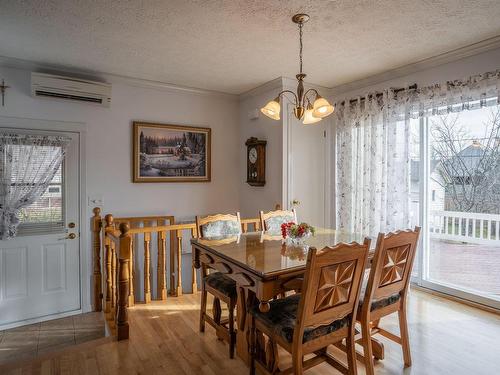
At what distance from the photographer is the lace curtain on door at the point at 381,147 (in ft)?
10.7

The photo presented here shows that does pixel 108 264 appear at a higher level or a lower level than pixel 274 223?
lower

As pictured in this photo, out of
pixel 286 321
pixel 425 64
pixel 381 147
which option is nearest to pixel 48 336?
pixel 286 321

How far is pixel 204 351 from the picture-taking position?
94.2 inches

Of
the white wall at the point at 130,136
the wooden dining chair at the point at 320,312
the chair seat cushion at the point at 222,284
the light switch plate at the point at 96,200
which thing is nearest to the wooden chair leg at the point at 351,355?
the wooden dining chair at the point at 320,312

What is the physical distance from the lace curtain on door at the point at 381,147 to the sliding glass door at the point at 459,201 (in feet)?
0.66

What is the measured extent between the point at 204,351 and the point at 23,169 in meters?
2.74

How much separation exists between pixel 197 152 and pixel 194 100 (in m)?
0.73

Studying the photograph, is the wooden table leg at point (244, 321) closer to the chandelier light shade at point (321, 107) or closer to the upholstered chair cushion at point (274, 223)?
the upholstered chair cushion at point (274, 223)

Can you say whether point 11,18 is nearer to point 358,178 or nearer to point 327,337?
point 327,337

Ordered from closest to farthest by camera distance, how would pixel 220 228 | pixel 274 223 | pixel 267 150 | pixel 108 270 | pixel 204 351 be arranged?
pixel 204 351
pixel 220 228
pixel 108 270
pixel 274 223
pixel 267 150

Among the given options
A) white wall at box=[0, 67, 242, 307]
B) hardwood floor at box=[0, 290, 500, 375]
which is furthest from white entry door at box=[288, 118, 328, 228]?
hardwood floor at box=[0, 290, 500, 375]

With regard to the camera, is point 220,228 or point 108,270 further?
point 108,270

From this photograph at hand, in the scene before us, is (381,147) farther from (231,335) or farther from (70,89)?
(70,89)

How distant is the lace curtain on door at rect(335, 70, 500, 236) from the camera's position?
3.25 metres
